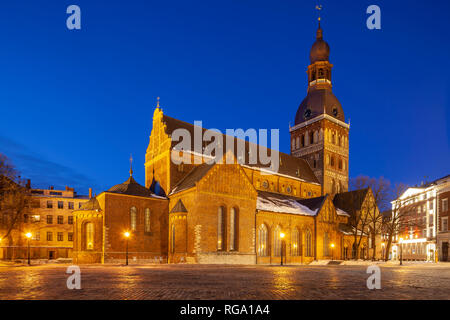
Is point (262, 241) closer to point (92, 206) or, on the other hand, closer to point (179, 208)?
point (179, 208)

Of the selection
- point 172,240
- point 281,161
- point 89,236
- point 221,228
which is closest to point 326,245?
point 281,161

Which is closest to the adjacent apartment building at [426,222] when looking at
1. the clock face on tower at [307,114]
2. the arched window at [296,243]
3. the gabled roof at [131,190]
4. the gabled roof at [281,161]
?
the arched window at [296,243]

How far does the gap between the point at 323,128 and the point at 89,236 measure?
46174 millimetres

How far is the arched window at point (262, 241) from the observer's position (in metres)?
50.3

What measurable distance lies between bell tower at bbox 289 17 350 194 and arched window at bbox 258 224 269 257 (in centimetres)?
2332

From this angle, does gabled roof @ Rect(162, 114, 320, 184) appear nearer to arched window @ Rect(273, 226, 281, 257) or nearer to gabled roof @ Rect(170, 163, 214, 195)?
gabled roof @ Rect(170, 163, 214, 195)

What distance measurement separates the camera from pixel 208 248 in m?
43.1

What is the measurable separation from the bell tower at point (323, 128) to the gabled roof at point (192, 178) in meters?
29.5

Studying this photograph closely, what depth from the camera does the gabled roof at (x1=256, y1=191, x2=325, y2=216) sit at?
5266cm

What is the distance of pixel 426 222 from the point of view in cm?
7944

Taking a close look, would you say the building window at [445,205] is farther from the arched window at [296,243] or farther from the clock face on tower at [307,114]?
the arched window at [296,243]
